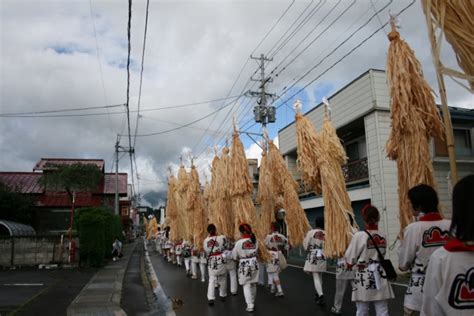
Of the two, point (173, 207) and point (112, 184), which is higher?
point (112, 184)

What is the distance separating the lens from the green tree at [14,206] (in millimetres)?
25439

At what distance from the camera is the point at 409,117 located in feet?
16.7

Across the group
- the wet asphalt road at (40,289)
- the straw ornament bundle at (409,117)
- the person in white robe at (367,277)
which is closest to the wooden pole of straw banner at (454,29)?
the straw ornament bundle at (409,117)

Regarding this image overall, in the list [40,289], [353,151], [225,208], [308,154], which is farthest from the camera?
[353,151]

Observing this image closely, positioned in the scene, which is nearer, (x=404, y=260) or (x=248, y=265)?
(x=404, y=260)

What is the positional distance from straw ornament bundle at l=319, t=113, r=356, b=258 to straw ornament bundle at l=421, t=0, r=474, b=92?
521 centimetres

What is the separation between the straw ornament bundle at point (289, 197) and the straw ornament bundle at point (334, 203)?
354cm

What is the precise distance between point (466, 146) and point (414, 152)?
505 inches

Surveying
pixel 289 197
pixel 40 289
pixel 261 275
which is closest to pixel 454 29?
pixel 289 197

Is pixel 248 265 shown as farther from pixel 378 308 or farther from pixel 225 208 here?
pixel 225 208

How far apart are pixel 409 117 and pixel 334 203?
3027 mm

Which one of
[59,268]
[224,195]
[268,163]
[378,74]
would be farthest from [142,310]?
[378,74]

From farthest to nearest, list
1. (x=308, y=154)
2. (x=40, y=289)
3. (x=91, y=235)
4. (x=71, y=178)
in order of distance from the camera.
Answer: (x=71, y=178) → (x=91, y=235) → (x=40, y=289) → (x=308, y=154)

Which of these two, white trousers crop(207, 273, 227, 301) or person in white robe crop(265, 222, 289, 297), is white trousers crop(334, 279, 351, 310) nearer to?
person in white robe crop(265, 222, 289, 297)
